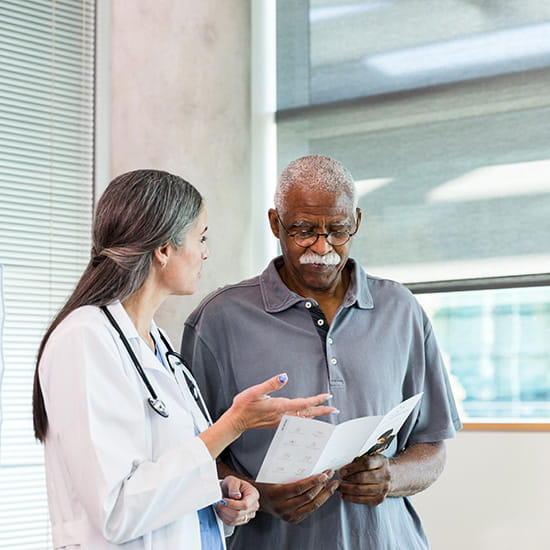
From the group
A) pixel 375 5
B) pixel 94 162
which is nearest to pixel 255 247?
pixel 94 162

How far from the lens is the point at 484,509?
2625 millimetres

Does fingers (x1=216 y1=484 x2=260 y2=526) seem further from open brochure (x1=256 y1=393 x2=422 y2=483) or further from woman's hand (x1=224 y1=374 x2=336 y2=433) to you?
woman's hand (x1=224 y1=374 x2=336 y2=433)

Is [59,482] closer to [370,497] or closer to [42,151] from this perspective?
[370,497]

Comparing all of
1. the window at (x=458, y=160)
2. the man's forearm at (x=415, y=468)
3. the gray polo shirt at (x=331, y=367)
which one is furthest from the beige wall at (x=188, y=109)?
the man's forearm at (x=415, y=468)

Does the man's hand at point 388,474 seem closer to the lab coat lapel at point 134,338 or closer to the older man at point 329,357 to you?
the older man at point 329,357

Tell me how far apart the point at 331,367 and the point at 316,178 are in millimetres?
442

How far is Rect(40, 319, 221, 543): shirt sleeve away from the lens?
128cm

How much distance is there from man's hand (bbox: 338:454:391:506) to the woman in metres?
0.24

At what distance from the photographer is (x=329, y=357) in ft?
6.08

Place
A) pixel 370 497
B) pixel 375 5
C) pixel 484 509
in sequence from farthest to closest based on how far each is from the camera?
pixel 375 5 → pixel 484 509 → pixel 370 497

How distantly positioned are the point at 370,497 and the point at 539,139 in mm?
1541

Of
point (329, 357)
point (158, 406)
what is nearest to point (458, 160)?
point (329, 357)

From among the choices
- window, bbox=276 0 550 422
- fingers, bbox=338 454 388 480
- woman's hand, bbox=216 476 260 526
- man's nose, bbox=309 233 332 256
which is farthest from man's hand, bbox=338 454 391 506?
window, bbox=276 0 550 422

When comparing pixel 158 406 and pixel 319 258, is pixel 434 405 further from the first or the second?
pixel 158 406
